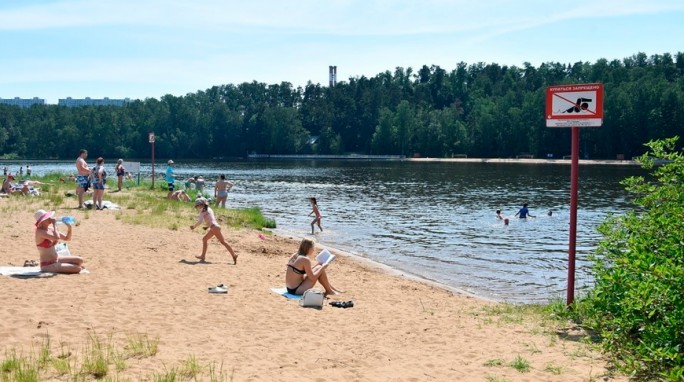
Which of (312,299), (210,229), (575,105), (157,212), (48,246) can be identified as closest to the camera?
(575,105)

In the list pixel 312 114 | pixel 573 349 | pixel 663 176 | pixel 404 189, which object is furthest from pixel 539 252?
pixel 312 114

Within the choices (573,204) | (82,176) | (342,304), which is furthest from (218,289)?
(82,176)

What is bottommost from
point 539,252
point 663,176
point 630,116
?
point 539,252

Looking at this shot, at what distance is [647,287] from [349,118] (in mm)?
154192

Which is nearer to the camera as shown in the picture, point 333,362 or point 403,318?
point 333,362

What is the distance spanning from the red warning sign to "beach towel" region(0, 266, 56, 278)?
890cm

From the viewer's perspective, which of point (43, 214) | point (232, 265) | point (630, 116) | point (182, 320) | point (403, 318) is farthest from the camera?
point (630, 116)

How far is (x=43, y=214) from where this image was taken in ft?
38.9

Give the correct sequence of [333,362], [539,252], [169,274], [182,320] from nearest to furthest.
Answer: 1. [333,362]
2. [182,320]
3. [169,274]
4. [539,252]

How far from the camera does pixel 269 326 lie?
951cm

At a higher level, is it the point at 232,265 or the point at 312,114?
the point at 312,114

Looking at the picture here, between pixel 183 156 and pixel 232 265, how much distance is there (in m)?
154

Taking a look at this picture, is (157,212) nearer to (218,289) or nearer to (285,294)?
(218,289)

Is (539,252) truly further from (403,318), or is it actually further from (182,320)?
(182,320)
